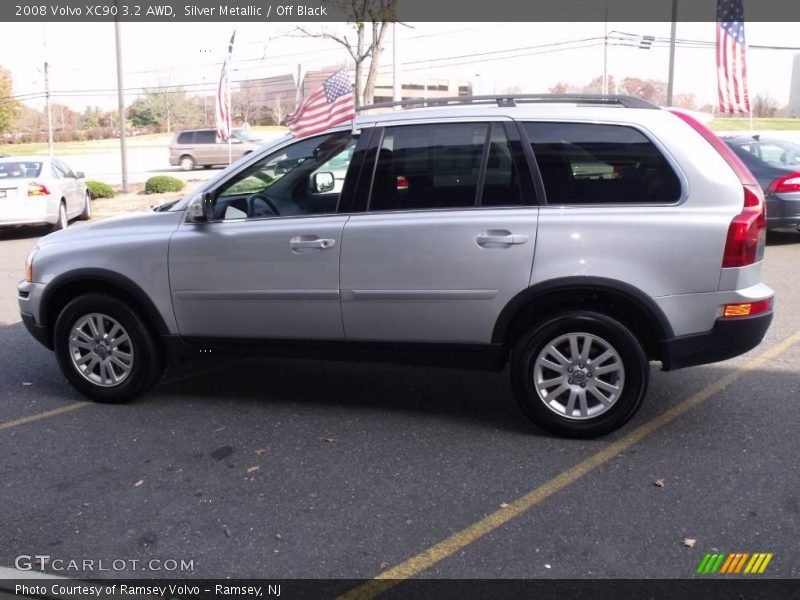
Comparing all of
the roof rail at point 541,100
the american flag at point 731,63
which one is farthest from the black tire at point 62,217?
the american flag at point 731,63

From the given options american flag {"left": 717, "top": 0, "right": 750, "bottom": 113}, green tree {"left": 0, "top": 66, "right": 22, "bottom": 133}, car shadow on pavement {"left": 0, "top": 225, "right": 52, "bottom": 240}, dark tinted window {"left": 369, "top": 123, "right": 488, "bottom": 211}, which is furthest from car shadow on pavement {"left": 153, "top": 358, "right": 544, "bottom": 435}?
green tree {"left": 0, "top": 66, "right": 22, "bottom": 133}

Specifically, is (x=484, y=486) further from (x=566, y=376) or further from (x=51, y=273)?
(x=51, y=273)

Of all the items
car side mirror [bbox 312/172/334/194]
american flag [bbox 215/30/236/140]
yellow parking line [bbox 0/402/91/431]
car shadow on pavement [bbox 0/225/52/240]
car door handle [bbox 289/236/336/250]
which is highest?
american flag [bbox 215/30/236/140]

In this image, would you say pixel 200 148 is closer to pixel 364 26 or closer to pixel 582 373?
pixel 364 26

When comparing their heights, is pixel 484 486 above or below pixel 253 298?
below

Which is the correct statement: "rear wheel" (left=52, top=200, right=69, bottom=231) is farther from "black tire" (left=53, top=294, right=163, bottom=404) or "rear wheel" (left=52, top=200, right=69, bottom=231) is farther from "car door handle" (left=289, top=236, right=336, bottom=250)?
"car door handle" (left=289, top=236, right=336, bottom=250)

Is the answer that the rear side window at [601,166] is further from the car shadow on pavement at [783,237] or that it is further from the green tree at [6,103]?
the green tree at [6,103]

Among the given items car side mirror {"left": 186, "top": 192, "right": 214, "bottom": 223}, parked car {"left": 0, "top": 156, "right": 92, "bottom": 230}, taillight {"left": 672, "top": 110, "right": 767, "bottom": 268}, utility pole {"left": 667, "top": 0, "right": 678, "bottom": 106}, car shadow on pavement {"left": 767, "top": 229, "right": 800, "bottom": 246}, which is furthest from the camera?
utility pole {"left": 667, "top": 0, "right": 678, "bottom": 106}

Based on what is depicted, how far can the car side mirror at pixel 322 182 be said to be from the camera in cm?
547

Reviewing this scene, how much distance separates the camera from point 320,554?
3588mm

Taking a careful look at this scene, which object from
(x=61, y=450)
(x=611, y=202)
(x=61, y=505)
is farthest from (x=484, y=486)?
(x=61, y=450)

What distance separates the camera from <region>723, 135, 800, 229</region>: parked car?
1180cm

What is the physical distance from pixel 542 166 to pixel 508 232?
47 centimetres

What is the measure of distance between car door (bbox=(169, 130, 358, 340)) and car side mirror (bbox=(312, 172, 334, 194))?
0.03 m
